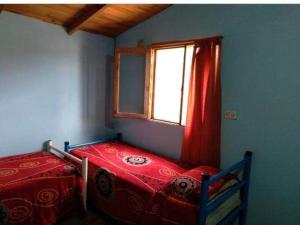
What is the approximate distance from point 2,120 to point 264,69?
2863 millimetres

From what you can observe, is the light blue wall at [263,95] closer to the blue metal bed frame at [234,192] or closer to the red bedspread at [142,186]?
the blue metal bed frame at [234,192]

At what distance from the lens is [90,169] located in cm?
254

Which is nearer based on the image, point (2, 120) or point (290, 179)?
point (290, 179)

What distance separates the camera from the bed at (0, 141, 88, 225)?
74.5 inches

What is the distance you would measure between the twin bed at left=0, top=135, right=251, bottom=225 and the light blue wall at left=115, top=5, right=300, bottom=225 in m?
0.18

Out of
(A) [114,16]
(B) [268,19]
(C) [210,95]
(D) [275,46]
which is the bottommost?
(C) [210,95]

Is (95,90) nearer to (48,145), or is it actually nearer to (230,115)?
(48,145)

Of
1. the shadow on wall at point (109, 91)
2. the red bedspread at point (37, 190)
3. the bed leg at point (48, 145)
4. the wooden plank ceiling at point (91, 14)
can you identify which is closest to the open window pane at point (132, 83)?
the shadow on wall at point (109, 91)

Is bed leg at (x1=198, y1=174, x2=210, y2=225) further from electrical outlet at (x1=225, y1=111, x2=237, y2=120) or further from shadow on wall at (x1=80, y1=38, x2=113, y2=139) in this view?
shadow on wall at (x1=80, y1=38, x2=113, y2=139)

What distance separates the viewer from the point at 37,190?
203 cm

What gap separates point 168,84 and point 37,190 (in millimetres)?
2031

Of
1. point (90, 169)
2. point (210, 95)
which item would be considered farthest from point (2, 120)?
point (210, 95)

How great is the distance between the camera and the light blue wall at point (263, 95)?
1.85 meters

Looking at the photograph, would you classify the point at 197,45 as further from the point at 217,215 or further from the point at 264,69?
the point at 217,215
